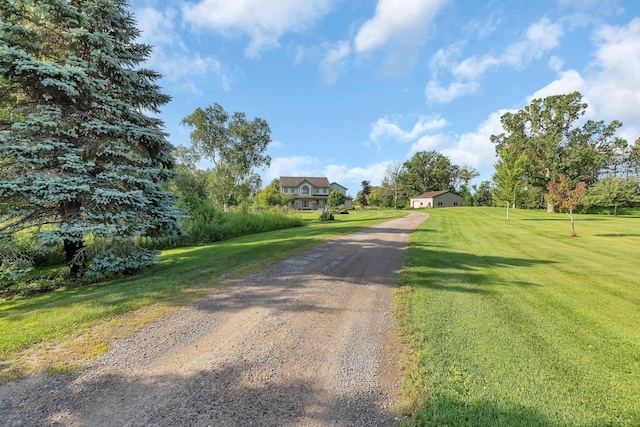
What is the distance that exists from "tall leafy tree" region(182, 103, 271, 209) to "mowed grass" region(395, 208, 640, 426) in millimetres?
22714

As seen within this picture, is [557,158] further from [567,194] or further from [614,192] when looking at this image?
[567,194]

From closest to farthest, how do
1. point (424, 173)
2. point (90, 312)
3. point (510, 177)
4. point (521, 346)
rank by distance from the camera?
point (521, 346) → point (90, 312) → point (510, 177) → point (424, 173)

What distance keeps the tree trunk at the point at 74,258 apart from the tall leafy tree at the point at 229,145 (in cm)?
1895

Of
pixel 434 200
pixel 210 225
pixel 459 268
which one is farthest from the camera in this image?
pixel 434 200

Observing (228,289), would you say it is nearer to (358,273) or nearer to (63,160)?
(358,273)

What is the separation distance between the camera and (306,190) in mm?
60000

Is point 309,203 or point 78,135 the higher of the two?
point 78,135

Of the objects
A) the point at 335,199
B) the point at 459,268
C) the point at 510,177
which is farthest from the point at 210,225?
the point at 335,199

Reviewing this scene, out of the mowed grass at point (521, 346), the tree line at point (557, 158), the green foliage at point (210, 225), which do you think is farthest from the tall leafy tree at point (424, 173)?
the mowed grass at point (521, 346)

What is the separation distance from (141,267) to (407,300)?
24.1ft

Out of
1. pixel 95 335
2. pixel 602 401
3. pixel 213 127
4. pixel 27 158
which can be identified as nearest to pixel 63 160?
pixel 27 158

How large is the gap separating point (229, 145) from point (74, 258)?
22.5 meters

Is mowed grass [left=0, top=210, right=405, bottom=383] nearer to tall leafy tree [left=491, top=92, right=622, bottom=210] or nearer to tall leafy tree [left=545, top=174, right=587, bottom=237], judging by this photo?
tall leafy tree [left=545, top=174, right=587, bottom=237]

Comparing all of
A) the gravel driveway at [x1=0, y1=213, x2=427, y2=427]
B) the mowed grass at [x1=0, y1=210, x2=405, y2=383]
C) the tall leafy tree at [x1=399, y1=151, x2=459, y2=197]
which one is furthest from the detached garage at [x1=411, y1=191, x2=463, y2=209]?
the gravel driveway at [x1=0, y1=213, x2=427, y2=427]
